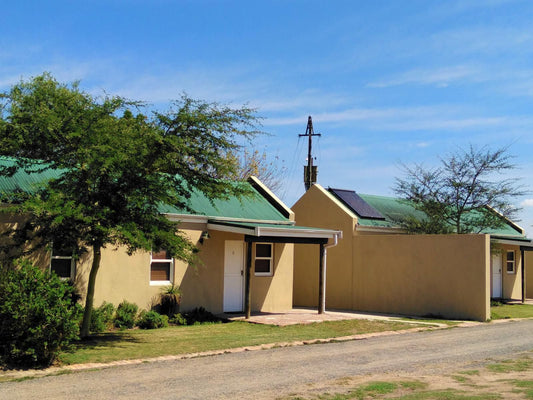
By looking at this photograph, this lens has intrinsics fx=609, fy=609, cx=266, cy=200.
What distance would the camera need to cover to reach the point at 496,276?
26.3 meters

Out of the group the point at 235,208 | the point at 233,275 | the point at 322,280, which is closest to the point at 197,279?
the point at 233,275

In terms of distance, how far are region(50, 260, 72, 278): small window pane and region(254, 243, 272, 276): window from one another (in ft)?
19.9

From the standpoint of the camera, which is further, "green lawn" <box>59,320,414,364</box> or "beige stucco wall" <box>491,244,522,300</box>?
"beige stucco wall" <box>491,244,522,300</box>

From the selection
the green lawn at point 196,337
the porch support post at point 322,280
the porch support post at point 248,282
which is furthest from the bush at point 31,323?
the porch support post at point 322,280

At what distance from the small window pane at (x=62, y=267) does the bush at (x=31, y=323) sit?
14.5 ft

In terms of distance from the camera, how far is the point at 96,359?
1048 cm

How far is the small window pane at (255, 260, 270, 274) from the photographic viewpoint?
19.0 meters

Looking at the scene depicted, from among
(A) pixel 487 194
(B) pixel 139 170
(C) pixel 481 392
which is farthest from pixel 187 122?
(A) pixel 487 194

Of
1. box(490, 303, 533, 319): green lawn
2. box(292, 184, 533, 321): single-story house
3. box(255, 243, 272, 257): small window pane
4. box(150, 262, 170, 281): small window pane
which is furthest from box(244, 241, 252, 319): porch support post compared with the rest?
box(490, 303, 533, 319): green lawn

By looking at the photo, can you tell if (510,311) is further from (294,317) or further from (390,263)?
(294,317)

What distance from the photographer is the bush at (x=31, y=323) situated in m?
9.73

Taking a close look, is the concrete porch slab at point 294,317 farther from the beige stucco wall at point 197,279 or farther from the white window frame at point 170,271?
the white window frame at point 170,271

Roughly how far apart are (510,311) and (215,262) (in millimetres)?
10908

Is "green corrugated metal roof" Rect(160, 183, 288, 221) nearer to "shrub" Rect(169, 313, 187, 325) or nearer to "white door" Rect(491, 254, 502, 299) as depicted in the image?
"shrub" Rect(169, 313, 187, 325)
